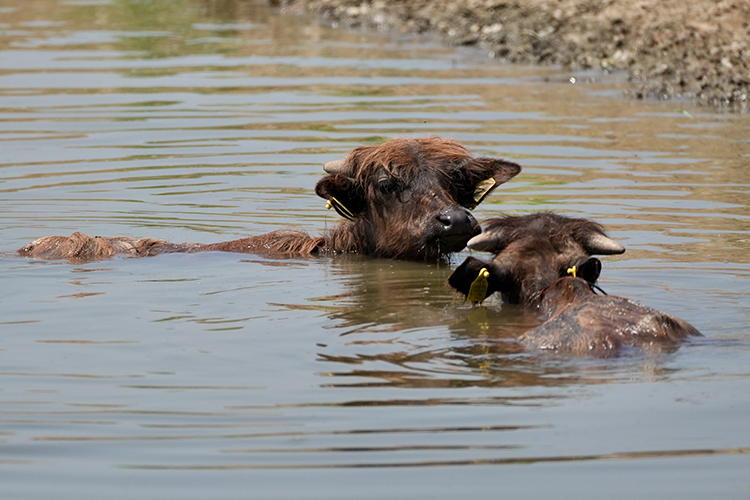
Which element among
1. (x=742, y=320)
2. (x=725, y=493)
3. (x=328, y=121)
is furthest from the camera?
(x=328, y=121)

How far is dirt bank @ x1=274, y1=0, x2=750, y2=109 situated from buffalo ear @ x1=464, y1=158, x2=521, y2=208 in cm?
825

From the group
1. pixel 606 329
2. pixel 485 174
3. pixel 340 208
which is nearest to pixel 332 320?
pixel 606 329

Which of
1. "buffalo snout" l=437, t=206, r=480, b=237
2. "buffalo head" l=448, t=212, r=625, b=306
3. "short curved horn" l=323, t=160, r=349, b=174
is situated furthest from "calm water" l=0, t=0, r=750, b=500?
"short curved horn" l=323, t=160, r=349, b=174

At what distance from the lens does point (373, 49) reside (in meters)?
22.8

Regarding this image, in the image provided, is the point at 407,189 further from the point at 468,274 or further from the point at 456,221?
the point at 468,274

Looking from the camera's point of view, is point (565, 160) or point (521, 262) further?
point (565, 160)

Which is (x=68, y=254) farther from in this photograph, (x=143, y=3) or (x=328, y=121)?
(x=143, y=3)

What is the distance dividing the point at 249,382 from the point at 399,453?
132 cm

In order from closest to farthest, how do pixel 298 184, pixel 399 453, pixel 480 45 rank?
pixel 399 453 < pixel 298 184 < pixel 480 45

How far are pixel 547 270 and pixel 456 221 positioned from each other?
156cm

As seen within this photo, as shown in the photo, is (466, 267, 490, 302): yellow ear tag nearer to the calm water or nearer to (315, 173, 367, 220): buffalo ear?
the calm water

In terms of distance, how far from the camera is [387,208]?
9758mm

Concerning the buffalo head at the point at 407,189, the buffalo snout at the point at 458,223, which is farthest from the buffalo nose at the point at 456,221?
the buffalo head at the point at 407,189

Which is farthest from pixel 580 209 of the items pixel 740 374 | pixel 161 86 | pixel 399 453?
pixel 161 86
